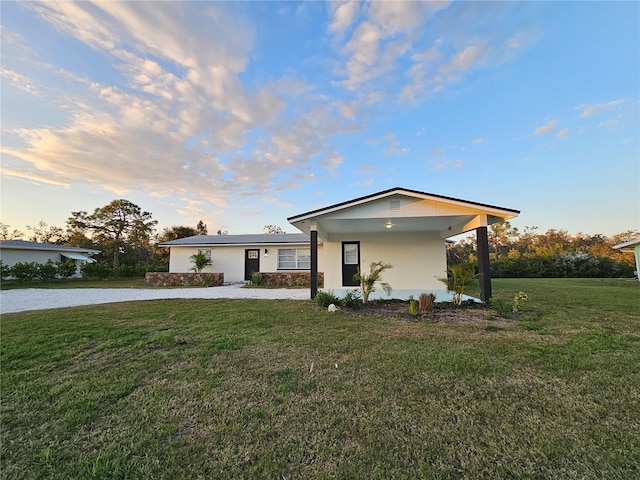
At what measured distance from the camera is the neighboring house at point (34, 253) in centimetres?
1850

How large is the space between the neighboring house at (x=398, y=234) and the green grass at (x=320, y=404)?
13.2 feet

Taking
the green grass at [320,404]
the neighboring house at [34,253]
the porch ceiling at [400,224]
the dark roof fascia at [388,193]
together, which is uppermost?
the dark roof fascia at [388,193]

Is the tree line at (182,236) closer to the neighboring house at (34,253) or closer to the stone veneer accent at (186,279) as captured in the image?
the neighboring house at (34,253)

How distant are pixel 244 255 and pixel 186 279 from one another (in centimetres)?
370

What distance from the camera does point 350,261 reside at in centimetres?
1253

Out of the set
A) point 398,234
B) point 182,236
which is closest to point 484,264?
point 398,234

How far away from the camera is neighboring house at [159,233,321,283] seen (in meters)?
16.9

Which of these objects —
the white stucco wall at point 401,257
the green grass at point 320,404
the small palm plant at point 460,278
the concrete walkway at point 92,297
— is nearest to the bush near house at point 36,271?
the concrete walkway at point 92,297

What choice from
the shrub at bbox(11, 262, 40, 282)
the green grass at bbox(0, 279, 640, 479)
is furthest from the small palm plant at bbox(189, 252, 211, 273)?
the green grass at bbox(0, 279, 640, 479)

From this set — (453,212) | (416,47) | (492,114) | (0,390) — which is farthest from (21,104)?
(492,114)

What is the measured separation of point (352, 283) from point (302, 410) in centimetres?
1016

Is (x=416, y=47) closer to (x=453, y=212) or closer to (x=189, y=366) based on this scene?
(x=453, y=212)

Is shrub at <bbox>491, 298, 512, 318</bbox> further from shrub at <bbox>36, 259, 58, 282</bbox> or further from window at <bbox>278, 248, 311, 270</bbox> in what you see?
shrub at <bbox>36, 259, 58, 282</bbox>

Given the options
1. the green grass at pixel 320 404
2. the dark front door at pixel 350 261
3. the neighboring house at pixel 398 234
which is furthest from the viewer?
the dark front door at pixel 350 261
